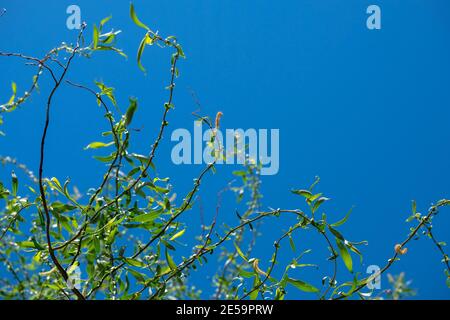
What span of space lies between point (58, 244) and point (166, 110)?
0.30 meters

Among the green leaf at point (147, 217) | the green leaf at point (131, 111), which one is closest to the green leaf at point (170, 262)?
the green leaf at point (147, 217)

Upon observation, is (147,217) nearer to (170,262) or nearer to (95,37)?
(170,262)

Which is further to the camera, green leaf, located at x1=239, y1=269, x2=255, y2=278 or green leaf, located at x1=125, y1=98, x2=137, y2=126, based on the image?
green leaf, located at x1=239, y1=269, x2=255, y2=278

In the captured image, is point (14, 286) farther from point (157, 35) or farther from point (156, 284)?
point (157, 35)

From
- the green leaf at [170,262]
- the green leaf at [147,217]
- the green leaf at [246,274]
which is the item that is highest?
the green leaf at [147,217]

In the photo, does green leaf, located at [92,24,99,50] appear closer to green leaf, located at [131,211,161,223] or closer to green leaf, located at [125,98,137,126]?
green leaf, located at [125,98,137,126]

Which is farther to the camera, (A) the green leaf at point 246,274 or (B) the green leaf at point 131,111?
(A) the green leaf at point 246,274

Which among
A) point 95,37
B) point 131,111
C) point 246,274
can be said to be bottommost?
point 246,274

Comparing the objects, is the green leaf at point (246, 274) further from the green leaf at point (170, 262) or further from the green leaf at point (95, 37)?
the green leaf at point (95, 37)


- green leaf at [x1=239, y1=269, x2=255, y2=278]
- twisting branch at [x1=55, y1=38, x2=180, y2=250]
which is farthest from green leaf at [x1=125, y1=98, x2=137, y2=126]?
green leaf at [x1=239, y1=269, x2=255, y2=278]

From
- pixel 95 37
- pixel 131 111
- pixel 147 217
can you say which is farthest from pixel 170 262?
pixel 95 37

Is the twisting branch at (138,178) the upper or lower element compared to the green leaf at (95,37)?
lower
